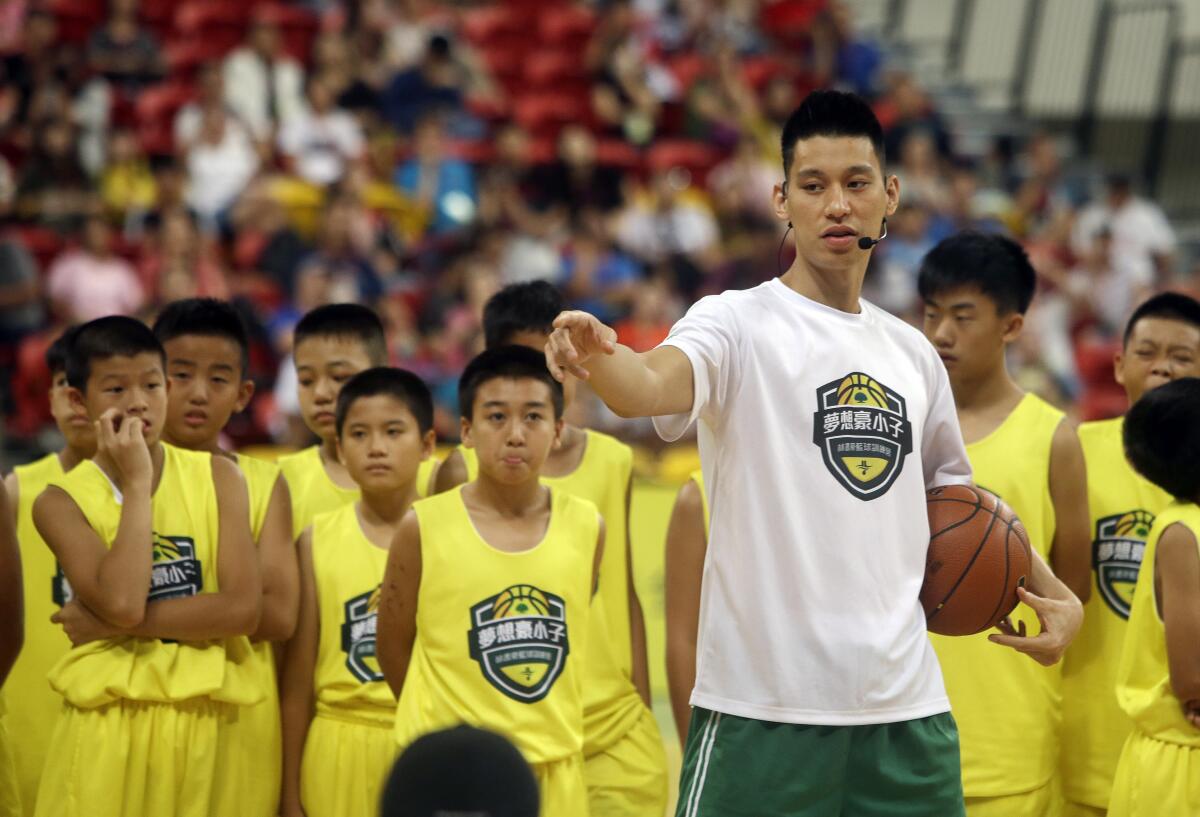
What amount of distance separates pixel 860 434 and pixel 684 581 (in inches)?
54.6

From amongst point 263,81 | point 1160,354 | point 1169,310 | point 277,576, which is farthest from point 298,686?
point 263,81

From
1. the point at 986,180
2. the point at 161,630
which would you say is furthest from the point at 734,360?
→ the point at 986,180

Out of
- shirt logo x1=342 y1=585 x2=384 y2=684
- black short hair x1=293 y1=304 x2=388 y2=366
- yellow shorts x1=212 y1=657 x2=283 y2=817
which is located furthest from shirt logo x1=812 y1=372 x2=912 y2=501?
black short hair x1=293 y1=304 x2=388 y2=366

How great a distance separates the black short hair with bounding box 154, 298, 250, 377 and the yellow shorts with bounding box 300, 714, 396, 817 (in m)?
1.22

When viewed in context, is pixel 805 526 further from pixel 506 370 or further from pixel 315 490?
pixel 315 490

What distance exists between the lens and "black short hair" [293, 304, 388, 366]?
531 cm

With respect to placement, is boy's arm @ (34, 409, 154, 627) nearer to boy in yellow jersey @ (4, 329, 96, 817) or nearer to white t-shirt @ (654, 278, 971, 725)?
boy in yellow jersey @ (4, 329, 96, 817)

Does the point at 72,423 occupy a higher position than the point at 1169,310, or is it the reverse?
the point at 1169,310

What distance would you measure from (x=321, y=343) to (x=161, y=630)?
55.1 inches

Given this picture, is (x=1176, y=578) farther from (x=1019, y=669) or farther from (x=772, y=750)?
(x=772, y=750)

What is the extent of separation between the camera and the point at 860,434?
3346 millimetres

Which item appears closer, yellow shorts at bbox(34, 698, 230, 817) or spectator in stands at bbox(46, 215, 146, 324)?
yellow shorts at bbox(34, 698, 230, 817)

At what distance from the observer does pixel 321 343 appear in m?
5.29

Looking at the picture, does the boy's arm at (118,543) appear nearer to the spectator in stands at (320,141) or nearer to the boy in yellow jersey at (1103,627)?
the boy in yellow jersey at (1103,627)
